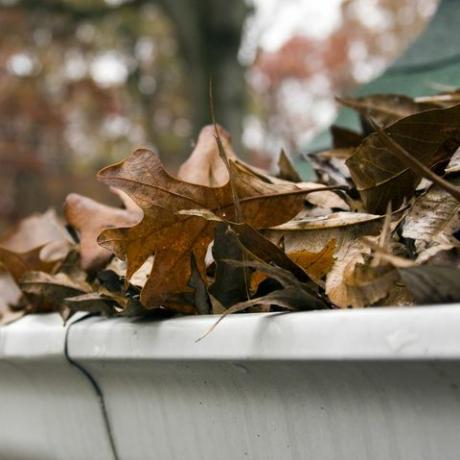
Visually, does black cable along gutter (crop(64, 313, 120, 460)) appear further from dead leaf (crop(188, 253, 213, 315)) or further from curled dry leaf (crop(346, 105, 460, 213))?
curled dry leaf (crop(346, 105, 460, 213))

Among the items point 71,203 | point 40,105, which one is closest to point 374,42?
point 40,105

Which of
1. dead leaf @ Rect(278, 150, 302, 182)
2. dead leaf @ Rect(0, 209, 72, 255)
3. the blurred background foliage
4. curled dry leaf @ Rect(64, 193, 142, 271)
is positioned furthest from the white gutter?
the blurred background foliage

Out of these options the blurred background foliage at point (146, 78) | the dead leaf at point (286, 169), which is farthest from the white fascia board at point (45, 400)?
the blurred background foliage at point (146, 78)

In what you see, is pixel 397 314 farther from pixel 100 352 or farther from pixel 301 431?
pixel 100 352

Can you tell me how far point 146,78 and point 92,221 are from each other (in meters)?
15.3

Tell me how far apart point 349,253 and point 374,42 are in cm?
1558

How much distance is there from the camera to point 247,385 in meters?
0.64

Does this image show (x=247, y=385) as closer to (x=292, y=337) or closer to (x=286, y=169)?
(x=292, y=337)

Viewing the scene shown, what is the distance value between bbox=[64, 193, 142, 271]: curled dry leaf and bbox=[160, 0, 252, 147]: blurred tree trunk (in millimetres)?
6306

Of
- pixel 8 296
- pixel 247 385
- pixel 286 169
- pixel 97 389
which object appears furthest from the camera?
pixel 8 296

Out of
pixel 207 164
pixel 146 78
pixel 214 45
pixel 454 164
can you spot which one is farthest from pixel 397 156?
pixel 146 78

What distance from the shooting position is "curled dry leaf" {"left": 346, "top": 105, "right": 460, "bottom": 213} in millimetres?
738

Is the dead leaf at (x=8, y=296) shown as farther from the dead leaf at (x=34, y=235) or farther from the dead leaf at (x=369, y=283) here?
the dead leaf at (x=369, y=283)

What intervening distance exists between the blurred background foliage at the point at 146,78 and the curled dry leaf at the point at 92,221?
5313mm
